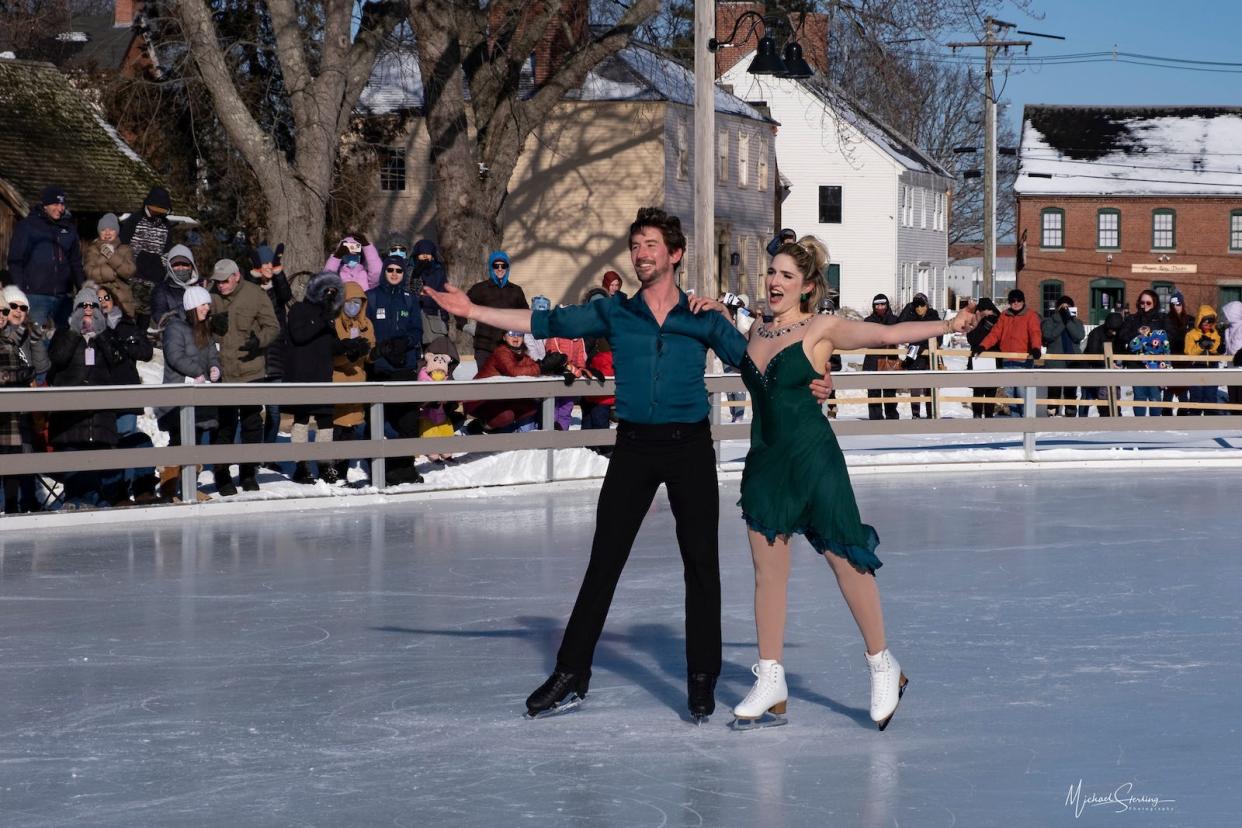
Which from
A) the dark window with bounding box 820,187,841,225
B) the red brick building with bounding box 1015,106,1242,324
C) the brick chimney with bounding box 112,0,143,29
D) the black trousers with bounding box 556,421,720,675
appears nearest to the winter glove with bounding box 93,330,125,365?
the black trousers with bounding box 556,421,720,675

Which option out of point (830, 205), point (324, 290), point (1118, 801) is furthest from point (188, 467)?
point (830, 205)

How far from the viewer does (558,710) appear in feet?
24.3

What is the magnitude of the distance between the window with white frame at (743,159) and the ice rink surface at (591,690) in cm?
4626

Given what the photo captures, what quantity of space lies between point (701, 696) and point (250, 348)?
949 centimetres

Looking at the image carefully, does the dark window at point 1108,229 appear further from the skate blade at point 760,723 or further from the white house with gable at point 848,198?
the skate blade at point 760,723

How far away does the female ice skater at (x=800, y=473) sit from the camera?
697 centimetres

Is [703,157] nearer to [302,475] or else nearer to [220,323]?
[302,475]

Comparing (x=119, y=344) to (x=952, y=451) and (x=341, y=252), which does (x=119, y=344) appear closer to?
(x=341, y=252)

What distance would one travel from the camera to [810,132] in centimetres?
6919

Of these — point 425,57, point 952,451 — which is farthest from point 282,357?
point 425,57

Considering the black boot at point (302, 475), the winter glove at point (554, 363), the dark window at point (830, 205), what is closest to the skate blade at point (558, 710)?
the black boot at point (302, 475)

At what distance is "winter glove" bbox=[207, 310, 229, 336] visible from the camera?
1586 cm

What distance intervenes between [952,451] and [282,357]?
756 cm

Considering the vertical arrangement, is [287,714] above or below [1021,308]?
below
